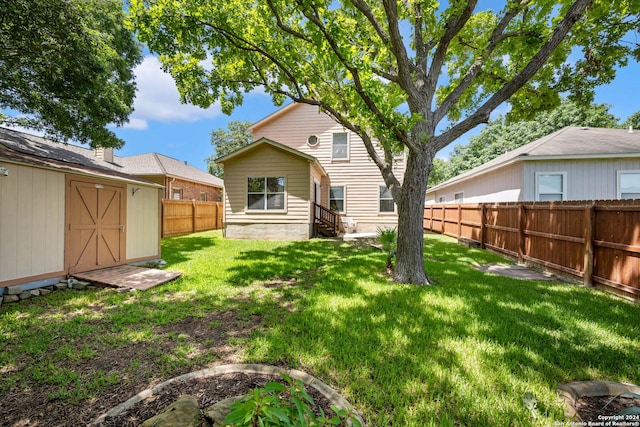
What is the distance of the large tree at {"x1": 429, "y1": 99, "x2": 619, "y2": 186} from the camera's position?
24828 mm

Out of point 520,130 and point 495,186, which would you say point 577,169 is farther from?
point 520,130

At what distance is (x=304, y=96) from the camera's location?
23.6ft

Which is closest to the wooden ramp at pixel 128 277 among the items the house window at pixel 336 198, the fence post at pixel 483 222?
the house window at pixel 336 198

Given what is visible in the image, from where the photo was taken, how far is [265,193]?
1255 centimetres

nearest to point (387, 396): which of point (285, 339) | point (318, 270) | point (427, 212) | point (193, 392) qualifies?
point (285, 339)

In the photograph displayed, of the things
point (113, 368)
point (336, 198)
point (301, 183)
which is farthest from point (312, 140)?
point (113, 368)

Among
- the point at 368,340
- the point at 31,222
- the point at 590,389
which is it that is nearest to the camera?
the point at 590,389

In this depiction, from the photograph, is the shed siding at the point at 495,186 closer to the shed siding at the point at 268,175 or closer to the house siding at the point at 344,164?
the house siding at the point at 344,164

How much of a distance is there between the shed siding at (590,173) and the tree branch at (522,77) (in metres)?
6.88

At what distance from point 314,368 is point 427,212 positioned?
1714 centimetres

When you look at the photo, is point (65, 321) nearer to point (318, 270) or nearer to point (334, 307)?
point (334, 307)

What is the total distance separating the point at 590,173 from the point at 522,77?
827cm

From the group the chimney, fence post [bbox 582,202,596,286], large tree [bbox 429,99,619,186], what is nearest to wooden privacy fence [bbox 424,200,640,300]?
fence post [bbox 582,202,596,286]

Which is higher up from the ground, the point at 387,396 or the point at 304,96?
the point at 304,96
